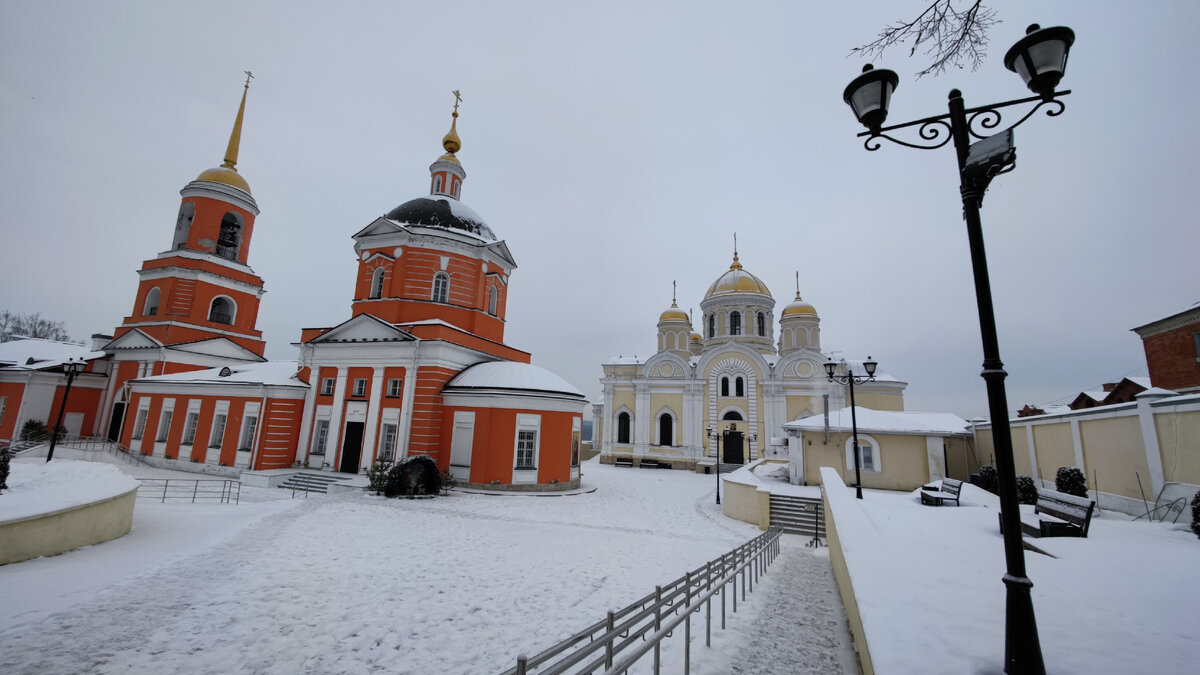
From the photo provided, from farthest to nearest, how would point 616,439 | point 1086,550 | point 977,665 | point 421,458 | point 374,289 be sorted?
point 616,439 → point 374,289 → point 421,458 → point 1086,550 → point 977,665

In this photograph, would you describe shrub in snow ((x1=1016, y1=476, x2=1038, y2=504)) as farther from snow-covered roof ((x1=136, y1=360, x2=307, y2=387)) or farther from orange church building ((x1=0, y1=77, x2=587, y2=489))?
snow-covered roof ((x1=136, y1=360, x2=307, y2=387))

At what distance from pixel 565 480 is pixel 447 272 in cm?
1128

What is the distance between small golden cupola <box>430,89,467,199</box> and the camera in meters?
26.6

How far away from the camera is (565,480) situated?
20.0 meters

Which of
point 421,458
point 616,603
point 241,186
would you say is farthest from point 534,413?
point 241,186

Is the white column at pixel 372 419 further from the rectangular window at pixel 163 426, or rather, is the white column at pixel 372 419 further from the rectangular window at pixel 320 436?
the rectangular window at pixel 163 426

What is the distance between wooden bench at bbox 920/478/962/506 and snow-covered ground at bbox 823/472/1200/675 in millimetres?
4705

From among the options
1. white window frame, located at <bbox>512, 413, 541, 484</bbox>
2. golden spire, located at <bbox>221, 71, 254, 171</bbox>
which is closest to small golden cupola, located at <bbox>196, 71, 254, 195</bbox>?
golden spire, located at <bbox>221, 71, 254, 171</bbox>

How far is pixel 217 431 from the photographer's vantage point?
21312 mm

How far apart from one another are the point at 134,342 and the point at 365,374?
17.7 metres

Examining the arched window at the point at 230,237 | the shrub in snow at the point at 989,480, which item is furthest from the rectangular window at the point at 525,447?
the arched window at the point at 230,237

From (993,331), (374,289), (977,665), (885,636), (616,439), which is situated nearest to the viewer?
(977,665)

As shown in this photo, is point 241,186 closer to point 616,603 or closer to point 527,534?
point 527,534

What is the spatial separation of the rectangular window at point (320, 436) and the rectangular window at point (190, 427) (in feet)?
20.6
